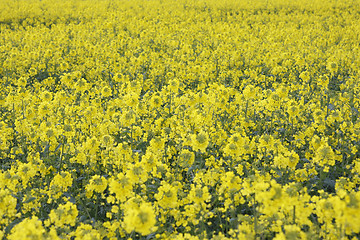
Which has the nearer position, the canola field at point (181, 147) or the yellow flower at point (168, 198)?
the canola field at point (181, 147)

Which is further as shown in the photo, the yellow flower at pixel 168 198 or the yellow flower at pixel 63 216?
the yellow flower at pixel 168 198

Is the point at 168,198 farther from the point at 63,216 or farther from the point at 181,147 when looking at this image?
the point at 181,147

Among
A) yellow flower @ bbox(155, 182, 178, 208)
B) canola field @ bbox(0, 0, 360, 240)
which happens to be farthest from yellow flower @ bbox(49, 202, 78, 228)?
yellow flower @ bbox(155, 182, 178, 208)

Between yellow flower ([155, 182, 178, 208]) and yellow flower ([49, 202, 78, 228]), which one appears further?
yellow flower ([155, 182, 178, 208])

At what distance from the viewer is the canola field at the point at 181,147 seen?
3150 mm

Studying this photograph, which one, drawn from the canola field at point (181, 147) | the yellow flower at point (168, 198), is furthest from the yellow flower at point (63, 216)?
the yellow flower at point (168, 198)

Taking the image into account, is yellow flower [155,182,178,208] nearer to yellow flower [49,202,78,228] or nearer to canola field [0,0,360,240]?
canola field [0,0,360,240]

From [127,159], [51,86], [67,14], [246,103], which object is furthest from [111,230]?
[67,14]

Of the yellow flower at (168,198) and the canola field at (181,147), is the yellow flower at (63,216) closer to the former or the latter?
the canola field at (181,147)

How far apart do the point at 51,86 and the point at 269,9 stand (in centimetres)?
1961

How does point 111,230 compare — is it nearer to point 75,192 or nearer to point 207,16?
point 75,192

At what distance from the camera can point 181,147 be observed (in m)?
4.88

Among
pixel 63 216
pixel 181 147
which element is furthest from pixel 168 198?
pixel 181 147

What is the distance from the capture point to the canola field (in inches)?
124
